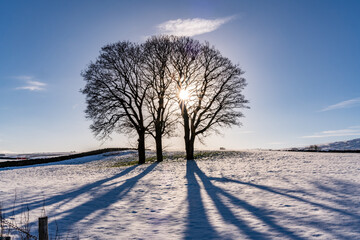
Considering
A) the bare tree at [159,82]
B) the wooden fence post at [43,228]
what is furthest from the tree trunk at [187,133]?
the wooden fence post at [43,228]

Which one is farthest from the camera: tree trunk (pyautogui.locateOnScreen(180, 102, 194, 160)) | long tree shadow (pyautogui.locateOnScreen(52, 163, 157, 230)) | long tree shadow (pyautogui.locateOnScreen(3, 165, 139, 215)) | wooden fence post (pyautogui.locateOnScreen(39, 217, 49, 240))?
tree trunk (pyautogui.locateOnScreen(180, 102, 194, 160))

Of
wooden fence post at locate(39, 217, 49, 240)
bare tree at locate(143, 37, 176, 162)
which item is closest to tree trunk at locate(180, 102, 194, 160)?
bare tree at locate(143, 37, 176, 162)

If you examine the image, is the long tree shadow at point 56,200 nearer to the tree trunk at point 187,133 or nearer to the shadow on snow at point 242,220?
the shadow on snow at point 242,220

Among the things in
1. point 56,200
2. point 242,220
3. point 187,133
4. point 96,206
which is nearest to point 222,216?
point 242,220

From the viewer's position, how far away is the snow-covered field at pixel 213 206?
7262 millimetres

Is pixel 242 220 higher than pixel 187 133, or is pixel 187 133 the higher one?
pixel 187 133

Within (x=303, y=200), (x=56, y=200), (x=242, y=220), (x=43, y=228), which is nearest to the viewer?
(x=43, y=228)

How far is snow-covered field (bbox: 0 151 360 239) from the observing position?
23.8 ft

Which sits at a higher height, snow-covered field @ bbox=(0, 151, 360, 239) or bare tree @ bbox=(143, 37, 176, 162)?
bare tree @ bbox=(143, 37, 176, 162)

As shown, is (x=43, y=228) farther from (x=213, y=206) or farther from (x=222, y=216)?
(x=213, y=206)

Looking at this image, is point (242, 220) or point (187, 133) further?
point (187, 133)

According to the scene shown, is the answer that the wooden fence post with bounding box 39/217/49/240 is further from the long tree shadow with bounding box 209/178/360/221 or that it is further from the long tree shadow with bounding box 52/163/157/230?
the long tree shadow with bounding box 209/178/360/221

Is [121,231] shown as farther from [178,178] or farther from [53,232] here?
[178,178]

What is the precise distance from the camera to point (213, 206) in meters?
9.85
